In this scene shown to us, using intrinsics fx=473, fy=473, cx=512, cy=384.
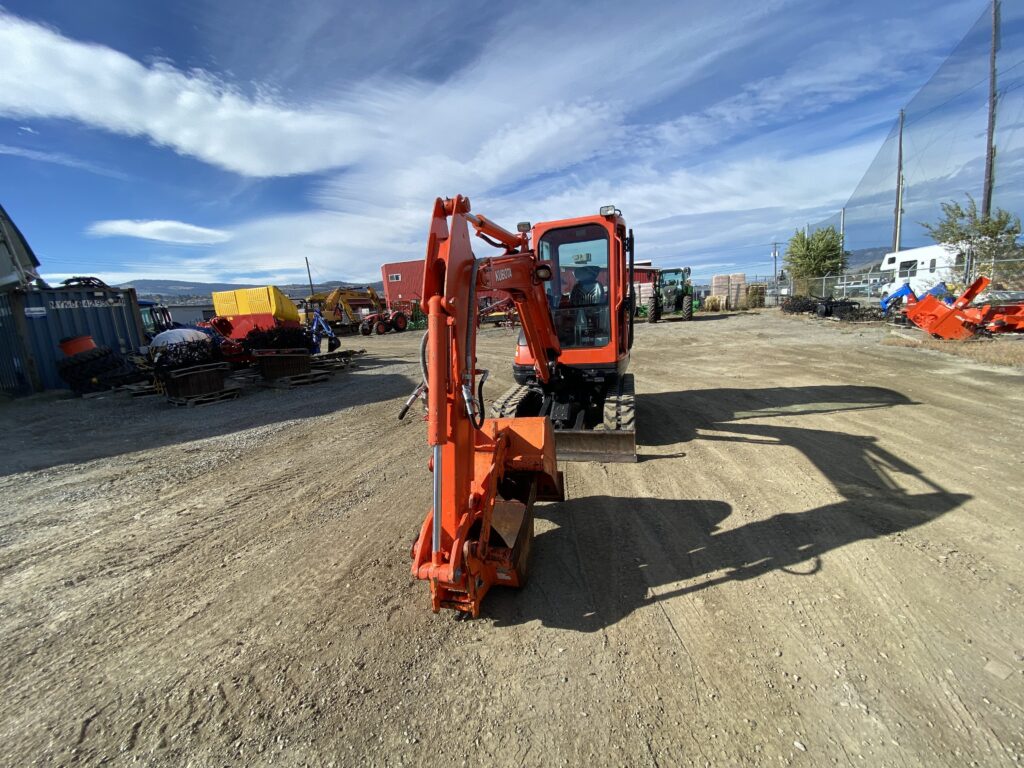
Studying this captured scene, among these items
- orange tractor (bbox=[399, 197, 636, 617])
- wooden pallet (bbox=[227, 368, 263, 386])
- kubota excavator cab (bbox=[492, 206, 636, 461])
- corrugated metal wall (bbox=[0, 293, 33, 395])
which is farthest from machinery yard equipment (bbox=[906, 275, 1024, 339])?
corrugated metal wall (bbox=[0, 293, 33, 395])

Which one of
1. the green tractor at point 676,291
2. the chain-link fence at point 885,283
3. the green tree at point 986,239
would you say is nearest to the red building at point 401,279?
the green tractor at point 676,291

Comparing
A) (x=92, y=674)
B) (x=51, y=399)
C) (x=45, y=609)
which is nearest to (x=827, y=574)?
(x=92, y=674)

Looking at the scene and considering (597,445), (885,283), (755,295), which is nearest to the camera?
(597,445)

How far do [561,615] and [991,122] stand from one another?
30191 mm

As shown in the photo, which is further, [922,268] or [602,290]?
[922,268]

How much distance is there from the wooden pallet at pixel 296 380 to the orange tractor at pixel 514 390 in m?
7.38

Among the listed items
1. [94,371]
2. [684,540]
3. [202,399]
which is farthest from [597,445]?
[94,371]

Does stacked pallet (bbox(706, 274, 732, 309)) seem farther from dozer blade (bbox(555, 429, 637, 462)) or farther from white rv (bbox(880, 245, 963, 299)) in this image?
dozer blade (bbox(555, 429, 637, 462))

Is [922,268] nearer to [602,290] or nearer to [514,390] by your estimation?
[602,290]

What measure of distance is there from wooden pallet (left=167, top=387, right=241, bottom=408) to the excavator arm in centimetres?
873

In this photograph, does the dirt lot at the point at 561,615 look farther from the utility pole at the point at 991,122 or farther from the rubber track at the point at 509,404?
the utility pole at the point at 991,122

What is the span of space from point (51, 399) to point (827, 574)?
14420 mm

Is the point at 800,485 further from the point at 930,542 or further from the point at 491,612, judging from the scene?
the point at 491,612

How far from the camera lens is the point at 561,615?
2934 mm
